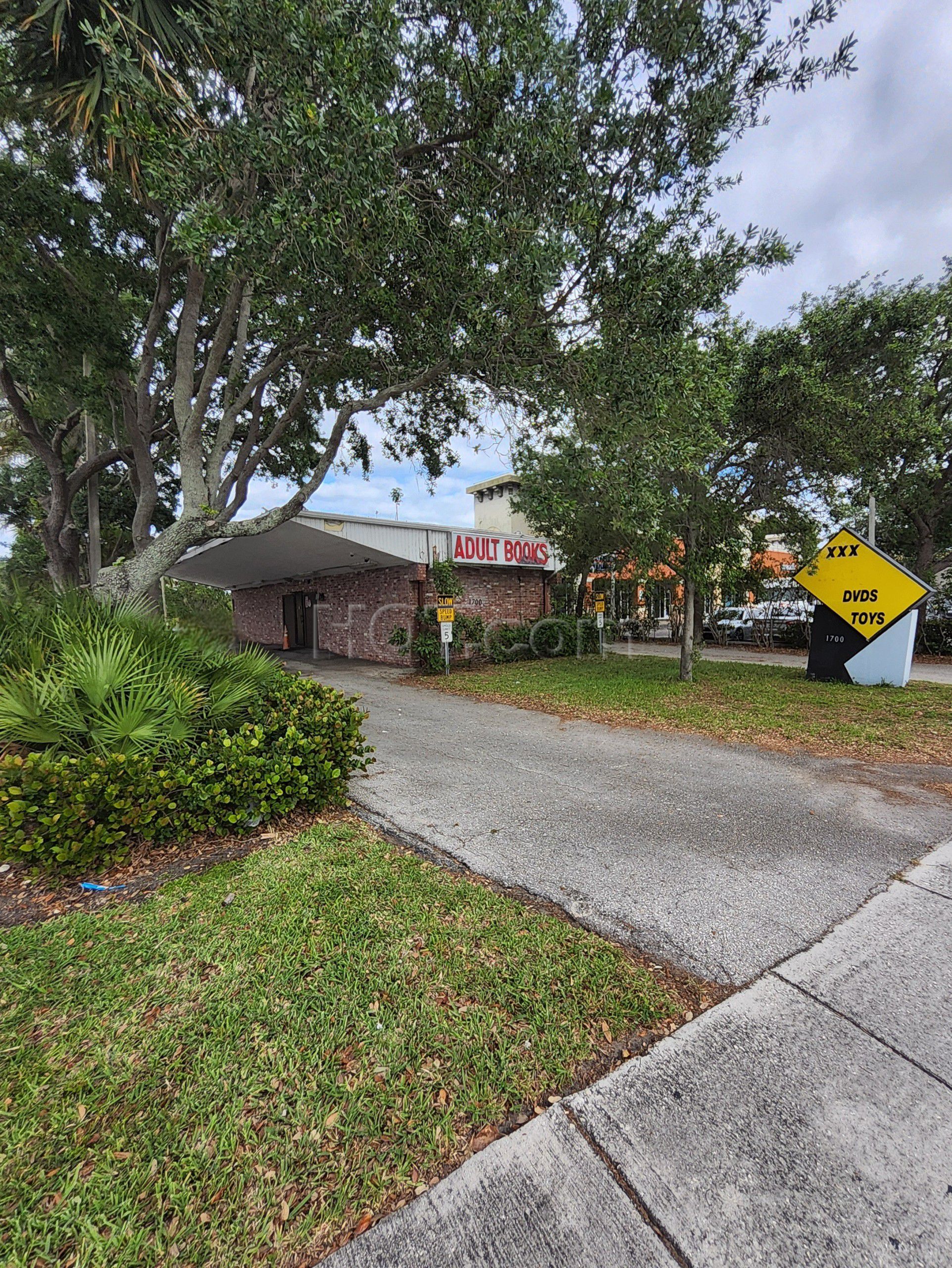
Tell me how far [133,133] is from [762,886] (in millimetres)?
7177

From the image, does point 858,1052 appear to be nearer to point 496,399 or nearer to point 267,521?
point 496,399

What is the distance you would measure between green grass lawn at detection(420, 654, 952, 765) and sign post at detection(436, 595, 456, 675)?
0.79 metres

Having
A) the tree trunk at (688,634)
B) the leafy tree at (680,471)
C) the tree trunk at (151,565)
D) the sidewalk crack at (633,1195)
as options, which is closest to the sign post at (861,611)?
the leafy tree at (680,471)

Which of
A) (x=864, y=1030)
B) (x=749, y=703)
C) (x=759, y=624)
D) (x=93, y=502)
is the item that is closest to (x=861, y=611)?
(x=749, y=703)

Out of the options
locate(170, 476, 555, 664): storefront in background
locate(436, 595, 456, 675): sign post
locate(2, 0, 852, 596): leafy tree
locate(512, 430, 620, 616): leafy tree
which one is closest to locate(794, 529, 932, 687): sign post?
locate(512, 430, 620, 616): leafy tree

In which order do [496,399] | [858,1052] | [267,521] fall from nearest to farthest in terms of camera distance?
[858,1052] → [496,399] → [267,521]

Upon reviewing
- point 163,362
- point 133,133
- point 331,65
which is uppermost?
point 163,362

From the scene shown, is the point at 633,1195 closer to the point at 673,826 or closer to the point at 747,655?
the point at 673,826

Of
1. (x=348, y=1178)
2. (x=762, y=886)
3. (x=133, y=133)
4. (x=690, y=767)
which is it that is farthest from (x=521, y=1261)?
(x=133, y=133)

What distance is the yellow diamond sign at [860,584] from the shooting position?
8.40 meters

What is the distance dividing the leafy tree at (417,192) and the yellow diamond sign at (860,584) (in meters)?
5.40

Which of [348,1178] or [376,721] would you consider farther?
[376,721]

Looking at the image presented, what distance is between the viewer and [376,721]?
7238mm

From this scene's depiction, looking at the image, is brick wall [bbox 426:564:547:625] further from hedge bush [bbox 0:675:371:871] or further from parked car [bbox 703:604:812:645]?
hedge bush [bbox 0:675:371:871]
